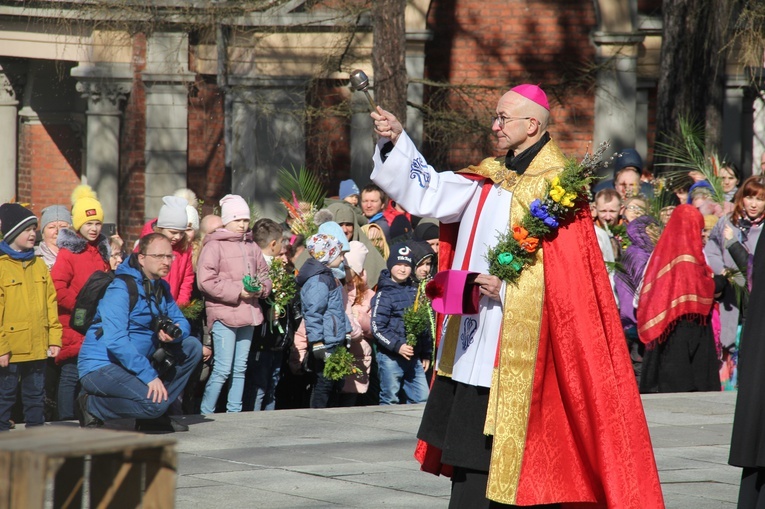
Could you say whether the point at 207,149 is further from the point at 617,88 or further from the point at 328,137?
the point at 617,88

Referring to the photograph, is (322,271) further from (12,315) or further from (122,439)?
(122,439)

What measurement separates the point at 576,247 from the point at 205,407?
4749 mm

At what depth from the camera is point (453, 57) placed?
1789 centimetres

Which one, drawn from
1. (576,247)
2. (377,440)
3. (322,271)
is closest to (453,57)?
(322,271)

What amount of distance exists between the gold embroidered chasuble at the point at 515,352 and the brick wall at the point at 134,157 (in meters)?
12.2

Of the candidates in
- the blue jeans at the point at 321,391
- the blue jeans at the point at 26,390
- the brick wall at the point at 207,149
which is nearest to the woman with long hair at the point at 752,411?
the blue jeans at the point at 321,391

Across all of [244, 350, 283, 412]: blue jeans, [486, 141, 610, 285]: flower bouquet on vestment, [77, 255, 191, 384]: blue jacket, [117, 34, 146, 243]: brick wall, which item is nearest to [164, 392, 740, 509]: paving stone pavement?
[77, 255, 191, 384]: blue jacket

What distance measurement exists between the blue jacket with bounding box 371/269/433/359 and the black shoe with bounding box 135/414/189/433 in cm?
202

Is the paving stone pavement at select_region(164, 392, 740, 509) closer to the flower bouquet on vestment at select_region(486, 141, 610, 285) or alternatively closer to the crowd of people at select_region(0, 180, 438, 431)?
the crowd of people at select_region(0, 180, 438, 431)

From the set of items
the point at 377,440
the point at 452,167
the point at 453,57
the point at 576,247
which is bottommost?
the point at 377,440

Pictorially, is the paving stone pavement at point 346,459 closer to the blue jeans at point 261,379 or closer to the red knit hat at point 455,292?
the blue jeans at point 261,379

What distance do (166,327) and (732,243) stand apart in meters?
5.00

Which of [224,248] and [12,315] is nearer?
[12,315]

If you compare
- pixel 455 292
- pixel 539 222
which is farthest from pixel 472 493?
pixel 539 222
